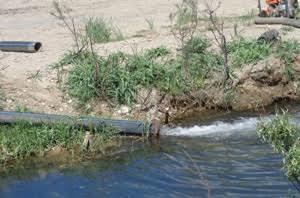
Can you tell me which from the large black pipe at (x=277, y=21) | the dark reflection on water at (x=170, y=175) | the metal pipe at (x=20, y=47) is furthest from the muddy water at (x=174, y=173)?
the large black pipe at (x=277, y=21)

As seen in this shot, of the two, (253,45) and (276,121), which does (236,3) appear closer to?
(253,45)

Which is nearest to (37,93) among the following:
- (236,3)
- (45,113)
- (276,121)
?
(45,113)

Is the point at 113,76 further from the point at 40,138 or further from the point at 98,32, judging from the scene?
the point at 98,32

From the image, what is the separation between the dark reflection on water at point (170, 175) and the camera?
26.4ft

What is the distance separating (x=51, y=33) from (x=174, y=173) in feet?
22.2

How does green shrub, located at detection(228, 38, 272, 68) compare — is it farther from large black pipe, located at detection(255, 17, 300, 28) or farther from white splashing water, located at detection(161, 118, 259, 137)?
large black pipe, located at detection(255, 17, 300, 28)

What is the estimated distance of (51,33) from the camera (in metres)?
14.6

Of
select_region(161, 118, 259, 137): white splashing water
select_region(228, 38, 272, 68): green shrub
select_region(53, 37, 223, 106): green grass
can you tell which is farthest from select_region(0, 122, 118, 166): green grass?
select_region(228, 38, 272, 68): green shrub

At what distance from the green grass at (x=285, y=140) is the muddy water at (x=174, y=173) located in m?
2.31

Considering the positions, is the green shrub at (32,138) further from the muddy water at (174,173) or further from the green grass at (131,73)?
the green grass at (131,73)

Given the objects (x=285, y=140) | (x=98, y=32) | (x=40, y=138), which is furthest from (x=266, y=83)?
(x=285, y=140)

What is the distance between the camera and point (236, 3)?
17016 millimetres

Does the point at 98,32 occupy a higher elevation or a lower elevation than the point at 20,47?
higher

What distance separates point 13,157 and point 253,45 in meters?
4.62
